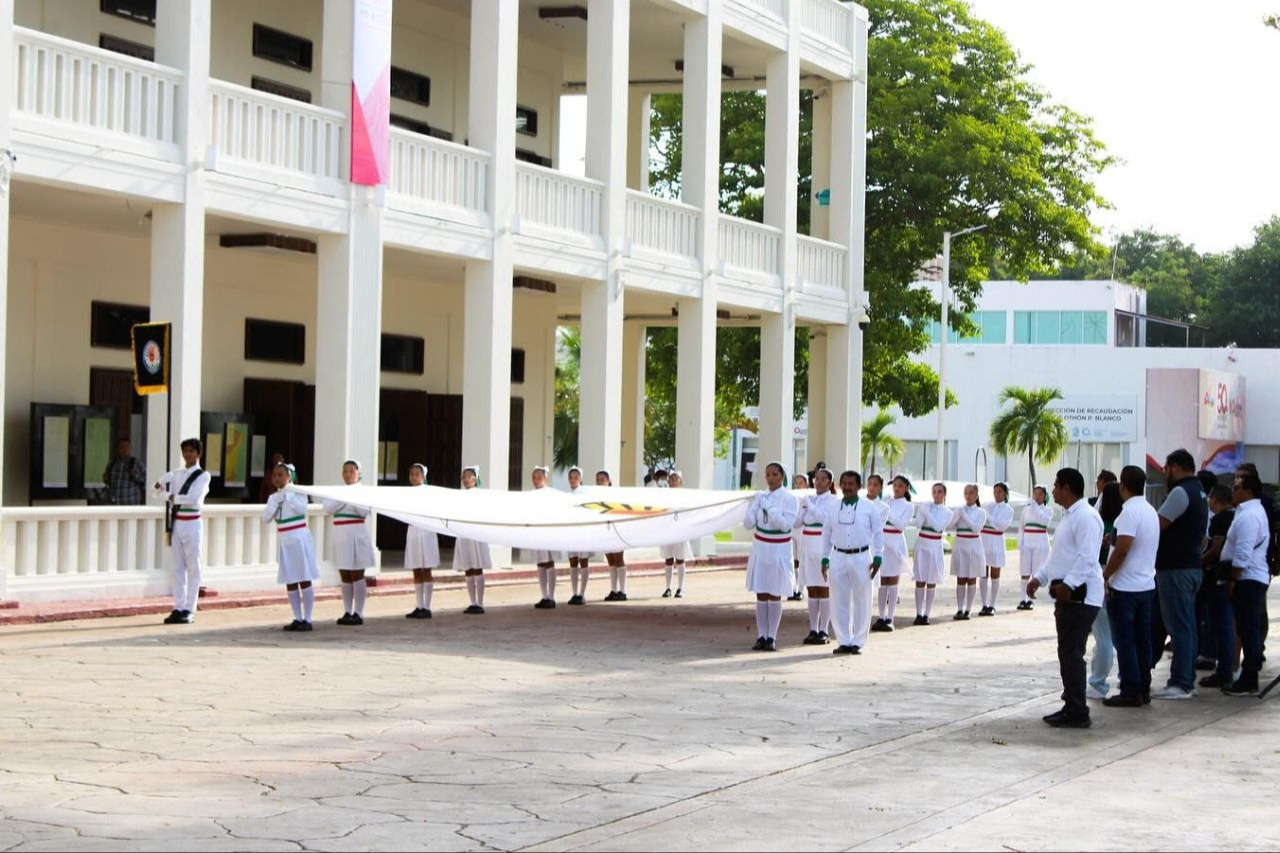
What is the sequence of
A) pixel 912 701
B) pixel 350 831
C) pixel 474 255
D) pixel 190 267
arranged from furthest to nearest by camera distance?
pixel 474 255 < pixel 190 267 < pixel 912 701 < pixel 350 831

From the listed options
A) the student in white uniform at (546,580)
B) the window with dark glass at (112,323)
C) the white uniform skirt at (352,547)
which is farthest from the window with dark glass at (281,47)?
the white uniform skirt at (352,547)

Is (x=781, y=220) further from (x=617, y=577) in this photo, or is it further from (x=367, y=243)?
(x=367, y=243)

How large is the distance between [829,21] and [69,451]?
62.6ft

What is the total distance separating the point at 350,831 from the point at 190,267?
1408cm

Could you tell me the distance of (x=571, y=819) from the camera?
924 cm

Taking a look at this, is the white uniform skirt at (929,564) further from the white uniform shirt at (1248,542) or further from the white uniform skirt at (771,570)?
the white uniform shirt at (1248,542)

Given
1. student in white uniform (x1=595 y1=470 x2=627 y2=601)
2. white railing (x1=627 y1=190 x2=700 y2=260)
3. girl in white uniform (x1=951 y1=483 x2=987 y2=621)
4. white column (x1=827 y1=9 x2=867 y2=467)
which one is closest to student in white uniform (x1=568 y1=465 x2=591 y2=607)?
student in white uniform (x1=595 y1=470 x2=627 y2=601)

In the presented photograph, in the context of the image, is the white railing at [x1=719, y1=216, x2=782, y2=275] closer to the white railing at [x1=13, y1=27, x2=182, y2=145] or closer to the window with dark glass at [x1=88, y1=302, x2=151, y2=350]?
the window with dark glass at [x1=88, y1=302, x2=151, y2=350]

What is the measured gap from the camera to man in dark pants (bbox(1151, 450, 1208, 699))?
14914mm

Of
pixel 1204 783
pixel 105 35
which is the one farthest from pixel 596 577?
pixel 1204 783

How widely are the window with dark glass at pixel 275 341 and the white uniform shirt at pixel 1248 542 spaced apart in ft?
54.7

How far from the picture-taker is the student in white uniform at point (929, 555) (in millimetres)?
23406

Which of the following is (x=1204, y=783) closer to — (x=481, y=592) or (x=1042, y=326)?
(x=481, y=592)

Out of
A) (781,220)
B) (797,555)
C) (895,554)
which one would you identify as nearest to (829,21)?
(781,220)
